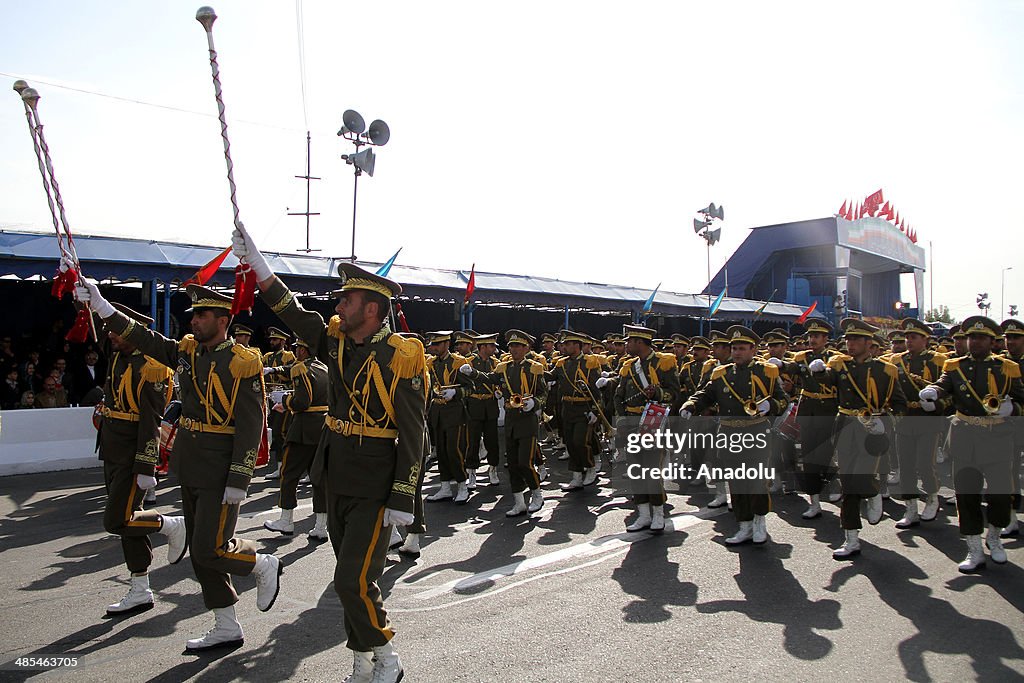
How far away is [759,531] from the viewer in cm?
788

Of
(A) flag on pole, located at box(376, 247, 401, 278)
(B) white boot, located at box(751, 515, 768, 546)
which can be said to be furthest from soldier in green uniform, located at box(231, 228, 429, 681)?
(A) flag on pole, located at box(376, 247, 401, 278)

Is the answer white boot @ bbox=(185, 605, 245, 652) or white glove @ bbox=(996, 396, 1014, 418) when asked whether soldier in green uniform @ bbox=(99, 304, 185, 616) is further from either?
white glove @ bbox=(996, 396, 1014, 418)

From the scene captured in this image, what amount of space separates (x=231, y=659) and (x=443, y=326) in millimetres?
22032

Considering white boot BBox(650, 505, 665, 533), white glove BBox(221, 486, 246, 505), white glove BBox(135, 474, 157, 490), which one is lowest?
white boot BBox(650, 505, 665, 533)

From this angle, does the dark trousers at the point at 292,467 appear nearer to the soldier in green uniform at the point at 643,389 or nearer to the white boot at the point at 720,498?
the soldier in green uniform at the point at 643,389

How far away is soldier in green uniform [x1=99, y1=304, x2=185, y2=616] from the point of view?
223 inches

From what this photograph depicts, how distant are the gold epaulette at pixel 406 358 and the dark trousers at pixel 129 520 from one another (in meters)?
2.71

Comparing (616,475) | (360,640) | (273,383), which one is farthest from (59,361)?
(360,640)

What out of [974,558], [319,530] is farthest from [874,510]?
[319,530]

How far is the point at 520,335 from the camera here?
34.8 ft

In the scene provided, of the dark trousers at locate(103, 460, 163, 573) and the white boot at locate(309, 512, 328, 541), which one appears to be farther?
the white boot at locate(309, 512, 328, 541)

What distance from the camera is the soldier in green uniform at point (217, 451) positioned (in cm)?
494

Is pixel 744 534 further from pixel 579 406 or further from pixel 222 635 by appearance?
pixel 222 635

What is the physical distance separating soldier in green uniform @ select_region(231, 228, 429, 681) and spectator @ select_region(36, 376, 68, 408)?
10986mm
